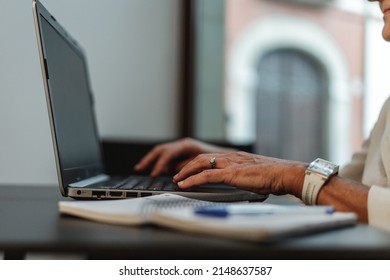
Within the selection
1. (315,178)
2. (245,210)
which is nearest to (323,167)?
(315,178)

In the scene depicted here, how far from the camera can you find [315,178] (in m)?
0.75

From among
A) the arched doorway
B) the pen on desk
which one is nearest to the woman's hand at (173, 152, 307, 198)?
the pen on desk

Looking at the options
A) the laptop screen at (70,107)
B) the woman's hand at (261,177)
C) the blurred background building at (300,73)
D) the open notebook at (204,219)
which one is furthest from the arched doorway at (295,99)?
the open notebook at (204,219)

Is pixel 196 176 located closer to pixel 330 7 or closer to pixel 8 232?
pixel 8 232

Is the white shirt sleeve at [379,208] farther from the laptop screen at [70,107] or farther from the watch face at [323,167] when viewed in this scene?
the laptop screen at [70,107]

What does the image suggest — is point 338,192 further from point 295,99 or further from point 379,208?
point 295,99

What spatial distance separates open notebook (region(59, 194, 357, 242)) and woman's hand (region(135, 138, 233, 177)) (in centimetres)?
69

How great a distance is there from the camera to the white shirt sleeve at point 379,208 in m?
0.68

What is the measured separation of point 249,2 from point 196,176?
30.6ft

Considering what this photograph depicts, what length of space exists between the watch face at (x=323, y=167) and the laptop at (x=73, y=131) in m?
0.12

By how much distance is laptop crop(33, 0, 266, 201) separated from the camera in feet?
2.63

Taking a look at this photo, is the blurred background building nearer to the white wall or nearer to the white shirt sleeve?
the white wall

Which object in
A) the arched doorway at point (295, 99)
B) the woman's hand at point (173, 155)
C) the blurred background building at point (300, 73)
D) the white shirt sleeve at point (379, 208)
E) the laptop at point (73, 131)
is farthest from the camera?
the arched doorway at point (295, 99)
